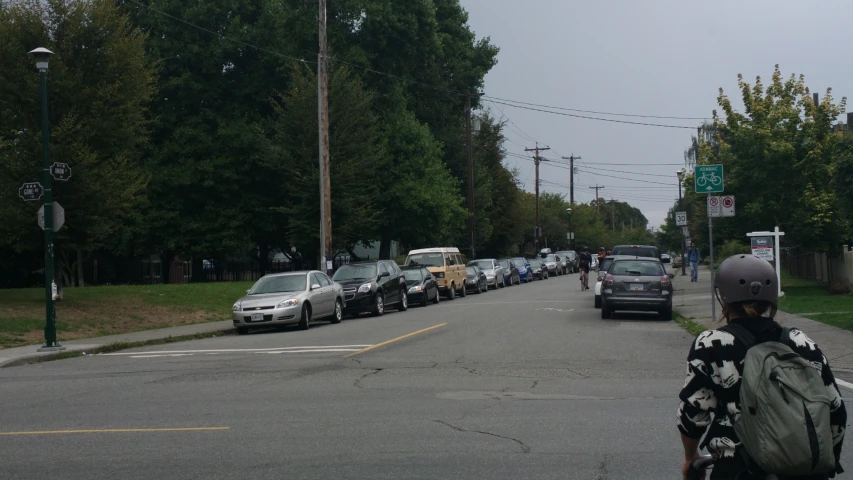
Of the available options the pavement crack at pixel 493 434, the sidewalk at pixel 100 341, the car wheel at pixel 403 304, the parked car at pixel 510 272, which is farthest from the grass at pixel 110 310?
the parked car at pixel 510 272

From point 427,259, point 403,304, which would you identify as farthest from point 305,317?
point 427,259

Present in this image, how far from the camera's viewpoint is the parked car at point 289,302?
70.4 feet

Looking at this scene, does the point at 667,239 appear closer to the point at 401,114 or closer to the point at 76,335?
the point at 401,114

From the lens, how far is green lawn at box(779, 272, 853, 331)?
1902 cm

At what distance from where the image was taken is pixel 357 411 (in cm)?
961

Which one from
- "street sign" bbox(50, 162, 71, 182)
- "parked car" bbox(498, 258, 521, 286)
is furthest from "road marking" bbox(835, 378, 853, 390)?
"parked car" bbox(498, 258, 521, 286)

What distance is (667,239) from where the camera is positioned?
80000mm

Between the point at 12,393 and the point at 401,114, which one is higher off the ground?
the point at 401,114

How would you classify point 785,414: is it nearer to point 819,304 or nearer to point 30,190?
point 30,190

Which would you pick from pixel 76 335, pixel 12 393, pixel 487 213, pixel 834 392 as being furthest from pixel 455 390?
pixel 487 213

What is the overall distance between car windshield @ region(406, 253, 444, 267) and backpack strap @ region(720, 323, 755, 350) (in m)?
31.7

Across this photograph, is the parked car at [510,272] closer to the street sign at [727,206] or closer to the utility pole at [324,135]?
the utility pole at [324,135]

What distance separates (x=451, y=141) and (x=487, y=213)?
862 cm

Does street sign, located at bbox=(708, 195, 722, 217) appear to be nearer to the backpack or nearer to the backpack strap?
the backpack strap
